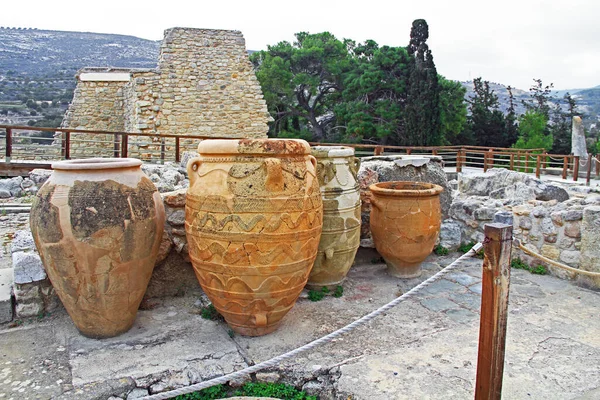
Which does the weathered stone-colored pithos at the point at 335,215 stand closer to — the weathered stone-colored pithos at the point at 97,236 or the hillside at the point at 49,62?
the weathered stone-colored pithos at the point at 97,236

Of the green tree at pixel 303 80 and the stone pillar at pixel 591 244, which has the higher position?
the green tree at pixel 303 80

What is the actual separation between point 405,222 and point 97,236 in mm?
2248

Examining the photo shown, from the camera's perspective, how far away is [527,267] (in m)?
4.37

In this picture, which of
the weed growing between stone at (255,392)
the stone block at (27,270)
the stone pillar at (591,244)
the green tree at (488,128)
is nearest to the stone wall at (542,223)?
the stone pillar at (591,244)

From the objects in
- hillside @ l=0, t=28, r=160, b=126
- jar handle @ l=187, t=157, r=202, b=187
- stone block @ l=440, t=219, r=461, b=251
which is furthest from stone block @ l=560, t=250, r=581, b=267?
hillside @ l=0, t=28, r=160, b=126

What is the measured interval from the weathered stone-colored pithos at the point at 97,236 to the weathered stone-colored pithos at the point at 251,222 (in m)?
0.29

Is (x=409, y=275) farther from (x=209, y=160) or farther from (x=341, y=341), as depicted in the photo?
(x=209, y=160)

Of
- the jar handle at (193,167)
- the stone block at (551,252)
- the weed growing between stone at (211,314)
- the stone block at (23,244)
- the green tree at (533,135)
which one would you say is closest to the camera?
the jar handle at (193,167)

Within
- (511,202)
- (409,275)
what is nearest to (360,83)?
(511,202)

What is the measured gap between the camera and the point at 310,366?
2480mm

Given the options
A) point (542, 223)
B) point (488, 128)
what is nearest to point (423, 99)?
point (488, 128)

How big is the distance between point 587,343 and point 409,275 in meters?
1.38

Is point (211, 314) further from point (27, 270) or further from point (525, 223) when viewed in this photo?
point (525, 223)

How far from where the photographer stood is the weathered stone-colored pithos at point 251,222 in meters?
2.50
